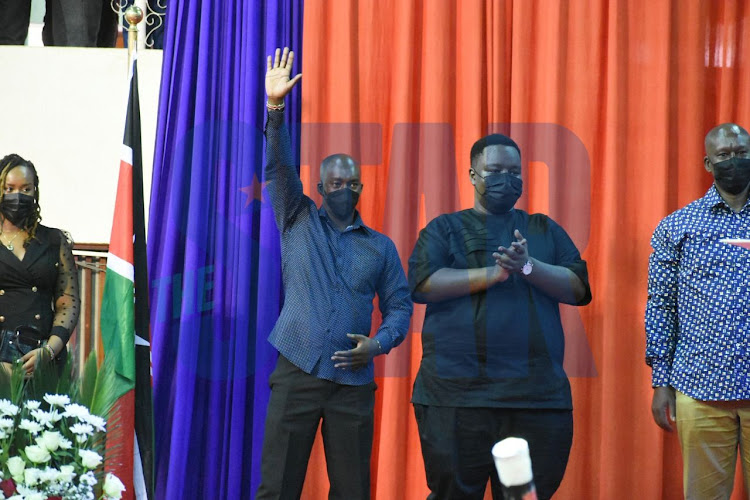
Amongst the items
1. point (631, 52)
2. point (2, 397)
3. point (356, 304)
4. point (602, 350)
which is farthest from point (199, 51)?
point (2, 397)

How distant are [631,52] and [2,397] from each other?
9.39 feet

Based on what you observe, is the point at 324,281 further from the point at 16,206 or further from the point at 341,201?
the point at 16,206

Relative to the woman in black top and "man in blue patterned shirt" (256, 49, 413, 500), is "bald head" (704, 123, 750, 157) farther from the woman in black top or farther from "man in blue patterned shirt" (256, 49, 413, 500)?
the woman in black top

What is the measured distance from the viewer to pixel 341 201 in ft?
9.63

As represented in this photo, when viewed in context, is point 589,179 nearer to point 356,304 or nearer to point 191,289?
point 356,304

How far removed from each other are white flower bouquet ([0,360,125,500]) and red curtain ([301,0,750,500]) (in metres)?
2.03

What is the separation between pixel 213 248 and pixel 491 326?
1.45 metres

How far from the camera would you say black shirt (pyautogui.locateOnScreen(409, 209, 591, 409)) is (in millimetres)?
2654

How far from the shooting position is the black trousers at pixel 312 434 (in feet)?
9.07

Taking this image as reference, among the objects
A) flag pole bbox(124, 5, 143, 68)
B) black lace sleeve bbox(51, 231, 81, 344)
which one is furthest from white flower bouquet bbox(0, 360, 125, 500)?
flag pole bbox(124, 5, 143, 68)

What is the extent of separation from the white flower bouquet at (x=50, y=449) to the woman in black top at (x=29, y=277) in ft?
4.39

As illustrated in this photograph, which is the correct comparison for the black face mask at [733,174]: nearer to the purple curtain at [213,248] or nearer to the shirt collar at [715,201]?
the shirt collar at [715,201]

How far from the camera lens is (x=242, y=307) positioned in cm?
365

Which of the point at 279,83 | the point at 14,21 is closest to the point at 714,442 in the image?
the point at 279,83
